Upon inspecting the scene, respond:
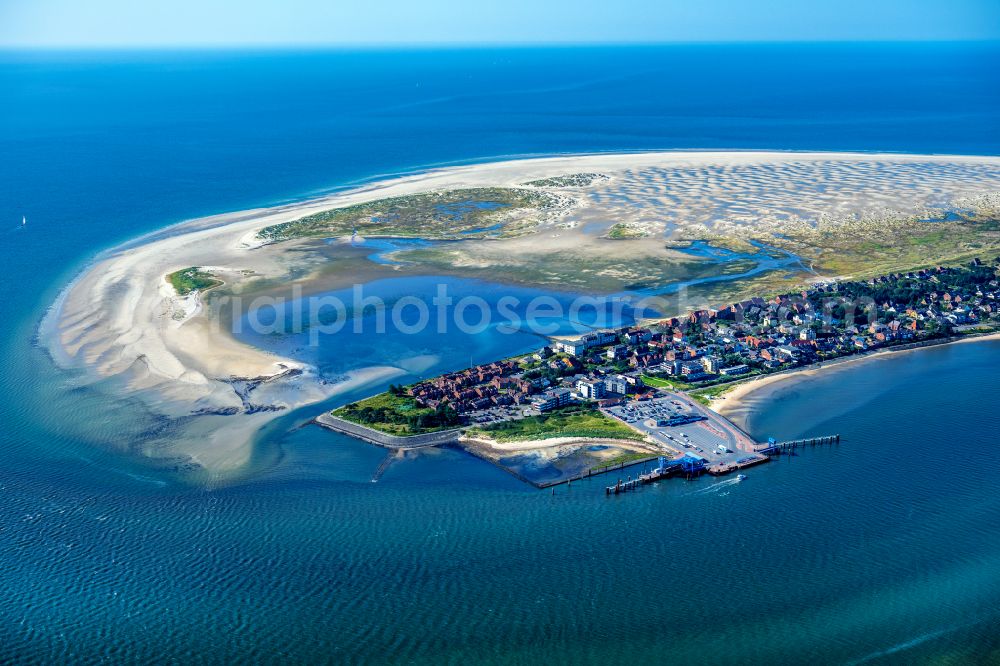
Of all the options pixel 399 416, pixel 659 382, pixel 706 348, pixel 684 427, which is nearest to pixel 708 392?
pixel 659 382

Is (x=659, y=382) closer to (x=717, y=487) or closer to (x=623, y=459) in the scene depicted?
(x=623, y=459)

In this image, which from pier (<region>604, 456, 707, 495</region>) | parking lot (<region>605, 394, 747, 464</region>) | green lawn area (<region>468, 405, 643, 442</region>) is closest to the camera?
pier (<region>604, 456, 707, 495</region>)

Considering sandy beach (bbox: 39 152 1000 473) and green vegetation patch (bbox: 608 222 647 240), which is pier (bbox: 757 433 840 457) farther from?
green vegetation patch (bbox: 608 222 647 240)

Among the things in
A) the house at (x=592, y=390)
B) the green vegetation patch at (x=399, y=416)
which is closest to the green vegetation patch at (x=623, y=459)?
the house at (x=592, y=390)

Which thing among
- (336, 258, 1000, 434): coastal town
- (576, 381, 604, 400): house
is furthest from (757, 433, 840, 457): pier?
(576, 381, 604, 400): house

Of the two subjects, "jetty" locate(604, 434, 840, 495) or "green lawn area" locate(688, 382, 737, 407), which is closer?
"jetty" locate(604, 434, 840, 495)

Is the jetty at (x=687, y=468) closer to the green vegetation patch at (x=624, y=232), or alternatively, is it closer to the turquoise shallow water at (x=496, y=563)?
the turquoise shallow water at (x=496, y=563)
